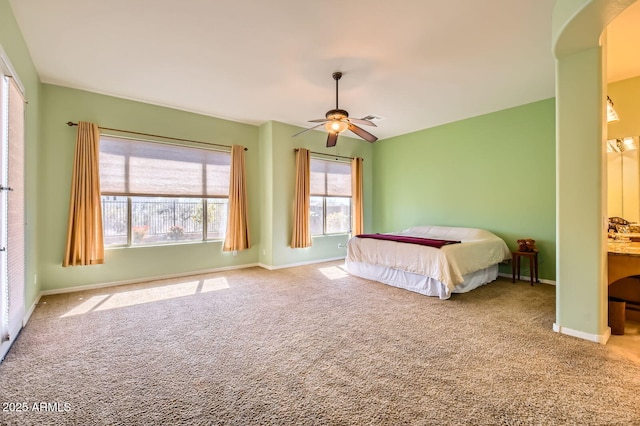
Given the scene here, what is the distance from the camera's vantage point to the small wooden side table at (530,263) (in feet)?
14.5

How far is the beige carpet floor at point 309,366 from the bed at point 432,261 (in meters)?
0.37

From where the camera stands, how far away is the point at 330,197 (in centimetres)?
674

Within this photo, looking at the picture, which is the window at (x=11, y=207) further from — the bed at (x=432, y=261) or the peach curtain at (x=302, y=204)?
the bed at (x=432, y=261)

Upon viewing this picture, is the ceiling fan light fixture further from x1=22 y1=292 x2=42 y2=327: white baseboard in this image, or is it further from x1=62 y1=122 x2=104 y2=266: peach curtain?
x1=22 y1=292 x2=42 y2=327: white baseboard

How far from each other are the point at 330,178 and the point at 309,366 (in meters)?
4.93

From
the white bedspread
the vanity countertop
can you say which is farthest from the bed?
the vanity countertop

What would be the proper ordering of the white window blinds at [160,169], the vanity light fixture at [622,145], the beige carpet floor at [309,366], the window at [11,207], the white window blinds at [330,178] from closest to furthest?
the beige carpet floor at [309,366]
the window at [11,207]
the vanity light fixture at [622,145]
the white window blinds at [160,169]
the white window blinds at [330,178]

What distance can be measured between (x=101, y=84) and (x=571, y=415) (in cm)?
588

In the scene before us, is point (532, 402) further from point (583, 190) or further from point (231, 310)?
point (231, 310)

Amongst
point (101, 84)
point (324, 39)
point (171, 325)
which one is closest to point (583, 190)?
point (324, 39)

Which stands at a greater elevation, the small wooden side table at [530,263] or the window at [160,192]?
the window at [160,192]

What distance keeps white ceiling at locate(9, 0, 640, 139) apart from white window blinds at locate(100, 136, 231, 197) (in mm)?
779

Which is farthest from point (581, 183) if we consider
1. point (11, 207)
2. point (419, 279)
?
point (11, 207)

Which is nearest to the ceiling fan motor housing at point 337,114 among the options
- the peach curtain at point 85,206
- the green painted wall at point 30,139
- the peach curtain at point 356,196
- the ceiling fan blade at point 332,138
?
the ceiling fan blade at point 332,138
